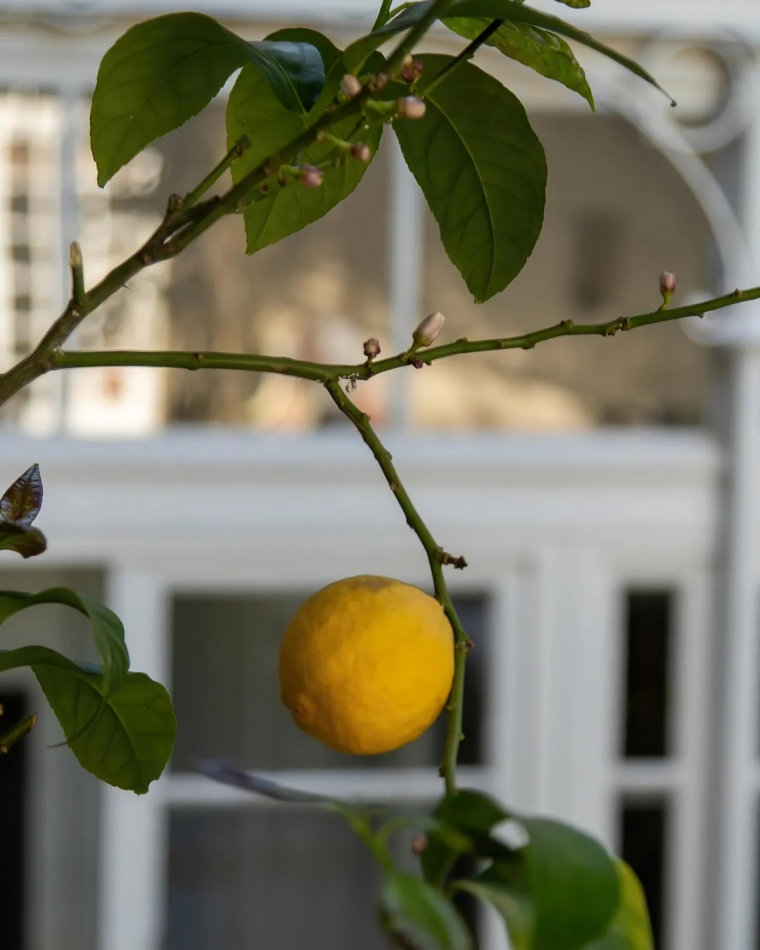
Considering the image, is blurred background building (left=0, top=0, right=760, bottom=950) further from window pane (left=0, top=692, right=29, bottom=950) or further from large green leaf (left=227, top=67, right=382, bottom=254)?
large green leaf (left=227, top=67, right=382, bottom=254)

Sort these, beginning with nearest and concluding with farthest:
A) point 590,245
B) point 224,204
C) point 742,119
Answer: point 224,204 → point 742,119 → point 590,245

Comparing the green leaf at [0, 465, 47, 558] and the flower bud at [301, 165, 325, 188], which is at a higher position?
the flower bud at [301, 165, 325, 188]

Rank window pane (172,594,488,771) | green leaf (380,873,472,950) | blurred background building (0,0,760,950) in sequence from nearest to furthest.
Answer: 1. green leaf (380,873,472,950)
2. blurred background building (0,0,760,950)
3. window pane (172,594,488,771)

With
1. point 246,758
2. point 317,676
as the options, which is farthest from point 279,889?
point 317,676

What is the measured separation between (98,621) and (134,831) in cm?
107

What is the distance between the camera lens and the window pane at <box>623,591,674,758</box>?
1320mm

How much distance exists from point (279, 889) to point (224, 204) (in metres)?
1.27

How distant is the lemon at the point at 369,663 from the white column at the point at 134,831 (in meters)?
0.95

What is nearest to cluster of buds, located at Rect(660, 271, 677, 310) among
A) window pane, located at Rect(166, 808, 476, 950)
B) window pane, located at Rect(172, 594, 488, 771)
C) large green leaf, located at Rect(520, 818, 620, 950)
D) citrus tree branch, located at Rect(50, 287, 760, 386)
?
citrus tree branch, located at Rect(50, 287, 760, 386)

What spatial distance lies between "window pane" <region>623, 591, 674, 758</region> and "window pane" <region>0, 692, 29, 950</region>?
71 centimetres

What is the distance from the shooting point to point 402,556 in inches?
47.4

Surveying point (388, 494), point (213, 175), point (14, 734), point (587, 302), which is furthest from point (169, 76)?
point (587, 302)

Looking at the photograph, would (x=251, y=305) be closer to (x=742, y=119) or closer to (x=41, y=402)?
(x=41, y=402)

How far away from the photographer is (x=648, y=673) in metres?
A: 1.32
